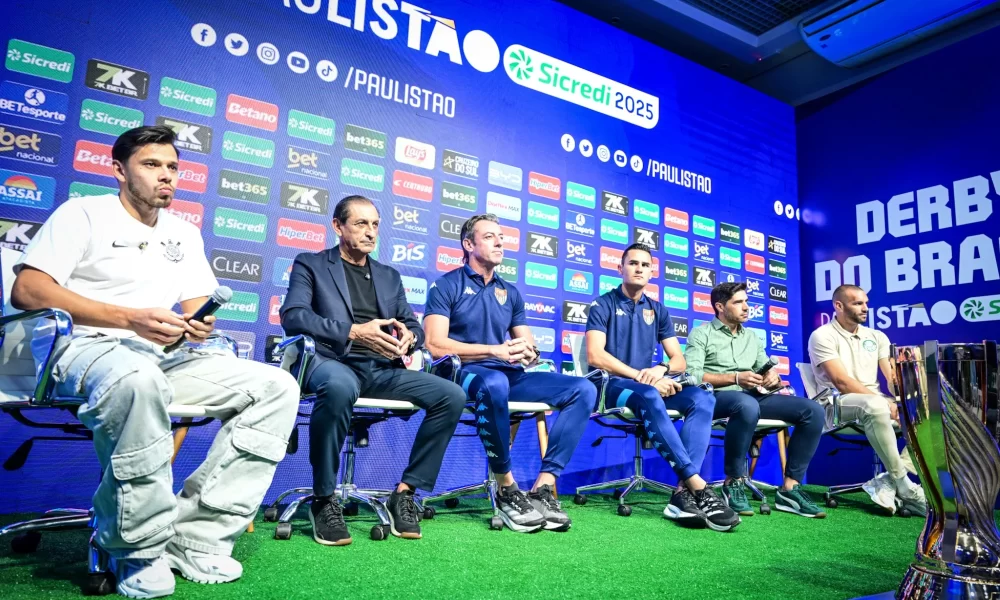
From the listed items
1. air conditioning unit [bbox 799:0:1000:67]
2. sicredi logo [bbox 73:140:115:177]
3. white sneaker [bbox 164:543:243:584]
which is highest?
air conditioning unit [bbox 799:0:1000:67]

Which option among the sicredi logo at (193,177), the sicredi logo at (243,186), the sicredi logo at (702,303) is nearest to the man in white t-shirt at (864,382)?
the sicredi logo at (702,303)

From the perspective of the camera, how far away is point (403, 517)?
2.42 metres

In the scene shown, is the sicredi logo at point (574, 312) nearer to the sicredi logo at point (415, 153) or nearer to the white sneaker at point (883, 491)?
the sicredi logo at point (415, 153)

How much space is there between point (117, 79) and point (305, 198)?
1031 millimetres

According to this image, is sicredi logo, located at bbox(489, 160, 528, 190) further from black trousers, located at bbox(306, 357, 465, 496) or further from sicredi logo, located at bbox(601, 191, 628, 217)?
black trousers, located at bbox(306, 357, 465, 496)

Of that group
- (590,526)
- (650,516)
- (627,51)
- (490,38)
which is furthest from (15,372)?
(627,51)

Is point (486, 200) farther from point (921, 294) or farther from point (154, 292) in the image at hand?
point (921, 294)

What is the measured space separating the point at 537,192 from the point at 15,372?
3374 mm

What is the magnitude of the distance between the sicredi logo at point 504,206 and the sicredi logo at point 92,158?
2.15 metres

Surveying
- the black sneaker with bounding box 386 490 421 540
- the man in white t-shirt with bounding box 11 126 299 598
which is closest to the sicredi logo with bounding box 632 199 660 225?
the black sneaker with bounding box 386 490 421 540

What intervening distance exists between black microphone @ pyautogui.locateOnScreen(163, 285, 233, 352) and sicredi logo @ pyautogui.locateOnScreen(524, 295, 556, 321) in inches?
110

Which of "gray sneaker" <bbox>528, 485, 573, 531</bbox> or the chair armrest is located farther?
"gray sneaker" <bbox>528, 485, 573, 531</bbox>

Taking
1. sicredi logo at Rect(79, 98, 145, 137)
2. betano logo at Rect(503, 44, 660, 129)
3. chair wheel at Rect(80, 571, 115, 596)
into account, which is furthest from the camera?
betano logo at Rect(503, 44, 660, 129)

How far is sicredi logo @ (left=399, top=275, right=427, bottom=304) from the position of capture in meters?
3.96
